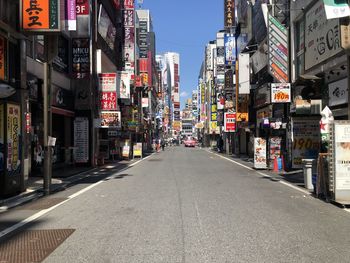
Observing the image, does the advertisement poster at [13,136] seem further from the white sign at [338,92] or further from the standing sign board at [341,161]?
the white sign at [338,92]

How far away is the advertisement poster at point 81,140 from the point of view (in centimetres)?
2980

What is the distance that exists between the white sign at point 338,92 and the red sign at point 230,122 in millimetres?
28691

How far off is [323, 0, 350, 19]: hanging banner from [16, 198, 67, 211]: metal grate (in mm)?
9801

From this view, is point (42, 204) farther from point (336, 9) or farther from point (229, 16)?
point (229, 16)

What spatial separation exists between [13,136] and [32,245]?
7.07m

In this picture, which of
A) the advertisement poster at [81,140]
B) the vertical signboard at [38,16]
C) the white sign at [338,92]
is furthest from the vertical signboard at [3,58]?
the advertisement poster at [81,140]

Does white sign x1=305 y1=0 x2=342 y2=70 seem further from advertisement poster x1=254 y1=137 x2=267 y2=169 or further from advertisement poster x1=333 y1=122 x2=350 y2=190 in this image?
advertisement poster x1=333 y1=122 x2=350 y2=190

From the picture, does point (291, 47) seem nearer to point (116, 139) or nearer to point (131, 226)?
point (116, 139)

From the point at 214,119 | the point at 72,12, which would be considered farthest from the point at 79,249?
the point at 214,119

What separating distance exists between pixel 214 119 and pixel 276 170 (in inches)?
2603

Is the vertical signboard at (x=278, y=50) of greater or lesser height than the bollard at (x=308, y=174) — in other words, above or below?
above

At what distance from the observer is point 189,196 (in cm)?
1385

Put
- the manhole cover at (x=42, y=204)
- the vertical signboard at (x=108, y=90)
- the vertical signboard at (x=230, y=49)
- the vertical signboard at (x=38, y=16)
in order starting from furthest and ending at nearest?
the vertical signboard at (x=230, y=49) < the vertical signboard at (x=108, y=90) < the vertical signboard at (x=38, y=16) < the manhole cover at (x=42, y=204)

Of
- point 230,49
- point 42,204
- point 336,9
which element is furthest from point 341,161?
point 230,49
